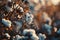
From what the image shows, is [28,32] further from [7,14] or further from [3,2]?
[3,2]

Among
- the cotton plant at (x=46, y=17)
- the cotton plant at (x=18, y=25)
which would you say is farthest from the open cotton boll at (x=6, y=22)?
the cotton plant at (x=46, y=17)

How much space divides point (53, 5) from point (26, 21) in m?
2.13

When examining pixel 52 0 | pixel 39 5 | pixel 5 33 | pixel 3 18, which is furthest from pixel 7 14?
pixel 52 0

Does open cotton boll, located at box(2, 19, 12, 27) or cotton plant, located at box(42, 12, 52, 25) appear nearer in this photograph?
open cotton boll, located at box(2, 19, 12, 27)

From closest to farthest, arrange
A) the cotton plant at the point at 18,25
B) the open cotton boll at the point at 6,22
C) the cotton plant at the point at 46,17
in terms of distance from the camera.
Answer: the open cotton boll at the point at 6,22 → the cotton plant at the point at 18,25 → the cotton plant at the point at 46,17

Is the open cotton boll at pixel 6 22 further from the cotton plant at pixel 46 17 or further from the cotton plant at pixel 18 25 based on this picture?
the cotton plant at pixel 46 17

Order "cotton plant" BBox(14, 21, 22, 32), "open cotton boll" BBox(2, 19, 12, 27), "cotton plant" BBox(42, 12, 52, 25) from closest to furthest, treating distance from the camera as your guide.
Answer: "open cotton boll" BBox(2, 19, 12, 27) → "cotton plant" BBox(14, 21, 22, 32) → "cotton plant" BBox(42, 12, 52, 25)

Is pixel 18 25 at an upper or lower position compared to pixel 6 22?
upper

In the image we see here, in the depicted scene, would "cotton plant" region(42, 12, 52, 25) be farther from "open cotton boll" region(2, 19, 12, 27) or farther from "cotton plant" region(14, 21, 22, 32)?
"open cotton boll" region(2, 19, 12, 27)

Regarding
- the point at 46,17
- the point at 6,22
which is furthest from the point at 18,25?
the point at 46,17

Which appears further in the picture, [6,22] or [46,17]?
[46,17]

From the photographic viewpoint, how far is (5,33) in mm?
2510

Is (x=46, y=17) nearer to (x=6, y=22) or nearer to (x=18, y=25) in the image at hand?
(x=18, y=25)

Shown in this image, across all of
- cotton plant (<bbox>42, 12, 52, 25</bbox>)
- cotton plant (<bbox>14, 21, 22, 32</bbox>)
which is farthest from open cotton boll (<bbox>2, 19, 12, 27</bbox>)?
cotton plant (<bbox>42, 12, 52, 25</bbox>)
